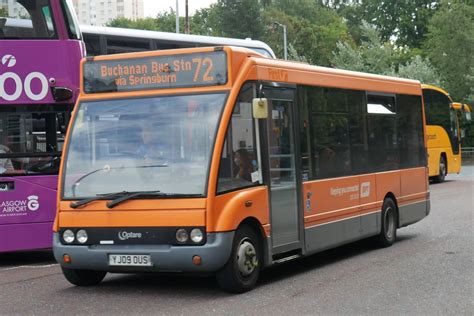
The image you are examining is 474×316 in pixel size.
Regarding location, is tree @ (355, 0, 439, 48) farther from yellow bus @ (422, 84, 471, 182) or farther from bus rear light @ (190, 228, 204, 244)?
bus rear light @ (190, 228, 204, 244)

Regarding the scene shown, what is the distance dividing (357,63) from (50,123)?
1662 inches

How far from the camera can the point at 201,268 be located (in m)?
7.99

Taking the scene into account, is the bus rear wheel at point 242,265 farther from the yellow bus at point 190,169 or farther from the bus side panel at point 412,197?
the bus side panel at point 412,197

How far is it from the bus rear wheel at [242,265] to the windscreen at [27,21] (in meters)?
5.03

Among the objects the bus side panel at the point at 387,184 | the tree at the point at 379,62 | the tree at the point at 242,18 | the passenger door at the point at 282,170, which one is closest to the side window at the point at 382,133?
the bus side panel at the point at 387,184

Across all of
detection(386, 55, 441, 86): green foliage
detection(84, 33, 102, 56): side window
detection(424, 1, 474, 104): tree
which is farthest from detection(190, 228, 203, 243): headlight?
detection(424, 1, 474, 104): tree

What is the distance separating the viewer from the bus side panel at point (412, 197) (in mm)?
13108

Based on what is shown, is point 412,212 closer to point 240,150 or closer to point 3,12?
point 240,150

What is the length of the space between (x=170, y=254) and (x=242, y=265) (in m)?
0.82

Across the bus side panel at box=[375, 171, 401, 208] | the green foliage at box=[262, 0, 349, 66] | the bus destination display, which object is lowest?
the bus side panel at box=[375, 171, 401, 208]

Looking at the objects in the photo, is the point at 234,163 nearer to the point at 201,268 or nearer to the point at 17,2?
the point at 201,268

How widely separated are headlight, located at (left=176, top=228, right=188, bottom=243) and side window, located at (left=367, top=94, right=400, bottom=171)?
4.70 m

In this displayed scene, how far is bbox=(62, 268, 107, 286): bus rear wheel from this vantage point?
8953mm

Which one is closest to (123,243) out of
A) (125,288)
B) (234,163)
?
(125,288)
